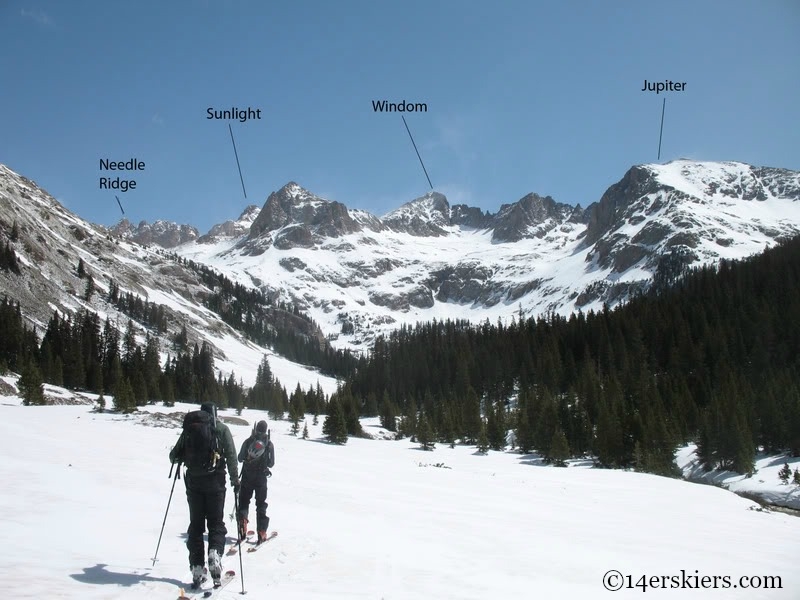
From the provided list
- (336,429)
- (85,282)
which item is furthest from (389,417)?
(85,282)

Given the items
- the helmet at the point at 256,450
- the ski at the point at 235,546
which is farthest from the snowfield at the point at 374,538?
the helmet at the point at 256,450

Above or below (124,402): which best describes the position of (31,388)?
above

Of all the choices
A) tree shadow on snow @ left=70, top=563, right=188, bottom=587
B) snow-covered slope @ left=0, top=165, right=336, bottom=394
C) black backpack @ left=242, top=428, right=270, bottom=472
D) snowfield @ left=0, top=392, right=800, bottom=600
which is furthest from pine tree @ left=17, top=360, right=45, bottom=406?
snow-covered slope @ left=0, top=165, right=336, bottom=394

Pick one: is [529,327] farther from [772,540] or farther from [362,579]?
[362,579]

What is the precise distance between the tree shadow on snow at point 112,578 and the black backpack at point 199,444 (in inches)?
69.5

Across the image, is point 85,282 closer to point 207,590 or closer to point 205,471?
point 205,471

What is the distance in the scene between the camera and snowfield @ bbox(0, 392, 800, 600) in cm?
855

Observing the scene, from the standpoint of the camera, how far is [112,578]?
809 cm

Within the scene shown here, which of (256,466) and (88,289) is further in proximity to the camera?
(88,289)

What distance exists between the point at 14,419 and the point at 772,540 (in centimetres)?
3790

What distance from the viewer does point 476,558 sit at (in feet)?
35.5

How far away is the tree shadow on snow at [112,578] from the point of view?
7.86 metres

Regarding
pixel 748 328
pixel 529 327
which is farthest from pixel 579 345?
pixel 748 328

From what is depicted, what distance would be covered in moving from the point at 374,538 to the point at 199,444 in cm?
521
